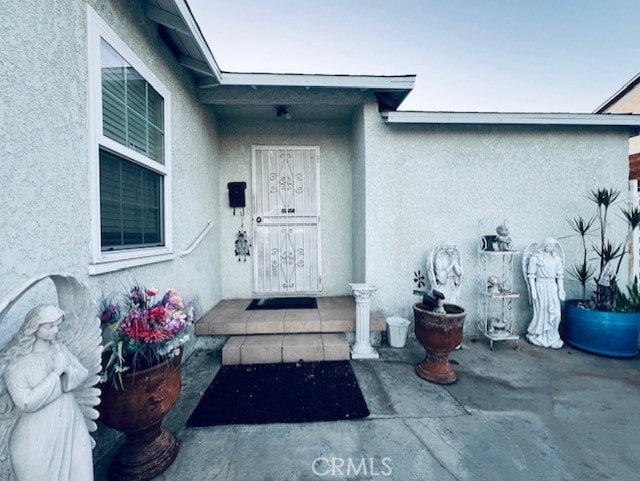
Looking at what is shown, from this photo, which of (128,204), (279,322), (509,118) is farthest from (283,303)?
(509,118)

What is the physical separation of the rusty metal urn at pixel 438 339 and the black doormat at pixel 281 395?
2.73 ft

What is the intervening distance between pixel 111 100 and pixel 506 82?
8.03 meters

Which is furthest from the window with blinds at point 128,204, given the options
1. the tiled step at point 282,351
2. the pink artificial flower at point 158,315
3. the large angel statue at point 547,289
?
the large angel statue at point 547,289

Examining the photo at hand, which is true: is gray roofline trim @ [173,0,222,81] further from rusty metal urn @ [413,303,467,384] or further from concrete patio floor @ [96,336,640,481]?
rusty metal urn @ [413,303,467,384]

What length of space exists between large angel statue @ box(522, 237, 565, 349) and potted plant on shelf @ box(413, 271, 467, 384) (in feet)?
5.10

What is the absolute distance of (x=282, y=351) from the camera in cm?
304

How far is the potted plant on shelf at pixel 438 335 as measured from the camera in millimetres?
2621

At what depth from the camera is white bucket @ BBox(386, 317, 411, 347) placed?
3.41 metres

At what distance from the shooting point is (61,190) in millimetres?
1511

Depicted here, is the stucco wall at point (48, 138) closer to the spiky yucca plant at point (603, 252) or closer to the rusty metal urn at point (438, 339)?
the rusty metal urn at point (438, 339)

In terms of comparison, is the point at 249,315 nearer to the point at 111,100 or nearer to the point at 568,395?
the point at 111,100

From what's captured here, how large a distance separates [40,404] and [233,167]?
394cm

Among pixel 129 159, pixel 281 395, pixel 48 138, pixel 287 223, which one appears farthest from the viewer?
pixel 287 223

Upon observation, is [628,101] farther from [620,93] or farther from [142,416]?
[142,416]
